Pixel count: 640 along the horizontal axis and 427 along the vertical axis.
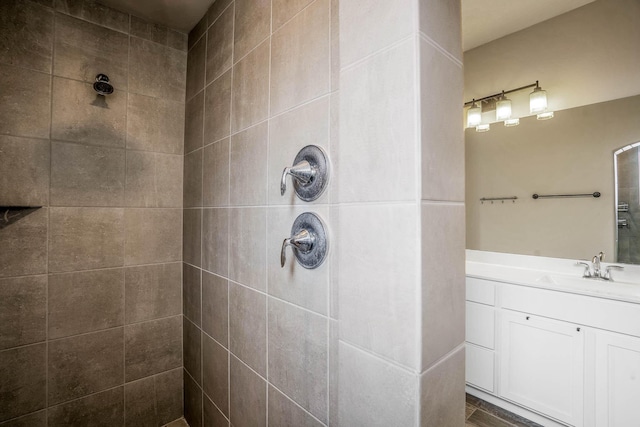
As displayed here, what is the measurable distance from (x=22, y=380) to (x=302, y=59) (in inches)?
70.1

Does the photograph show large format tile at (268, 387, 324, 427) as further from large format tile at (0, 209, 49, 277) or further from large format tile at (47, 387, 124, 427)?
large format tile at (0, 209, 49, 277)

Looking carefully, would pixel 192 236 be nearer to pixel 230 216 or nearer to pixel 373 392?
pixel 230 216

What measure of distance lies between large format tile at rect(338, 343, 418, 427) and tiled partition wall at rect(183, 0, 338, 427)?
0.12 metres

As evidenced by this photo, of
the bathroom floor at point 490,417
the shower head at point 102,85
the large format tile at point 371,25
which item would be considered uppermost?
the shower head at point 102,85

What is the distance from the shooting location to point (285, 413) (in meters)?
0.88

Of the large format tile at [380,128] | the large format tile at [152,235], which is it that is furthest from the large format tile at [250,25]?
the large format tile at [152,235]

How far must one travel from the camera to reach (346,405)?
0.63 meters

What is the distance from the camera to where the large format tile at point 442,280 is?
52cm

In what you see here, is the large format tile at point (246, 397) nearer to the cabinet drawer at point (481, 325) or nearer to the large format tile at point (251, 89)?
the large format tile at point (251, 89)

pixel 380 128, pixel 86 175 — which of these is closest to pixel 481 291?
pixel 380 128

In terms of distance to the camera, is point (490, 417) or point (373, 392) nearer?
point (373, 392)

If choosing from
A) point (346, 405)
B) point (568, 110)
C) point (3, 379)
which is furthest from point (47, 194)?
point (568, 110)

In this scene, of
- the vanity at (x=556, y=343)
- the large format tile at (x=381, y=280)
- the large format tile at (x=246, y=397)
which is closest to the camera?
the large format tile at (x=381, y=280)

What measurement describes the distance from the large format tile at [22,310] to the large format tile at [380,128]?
1.51 m
